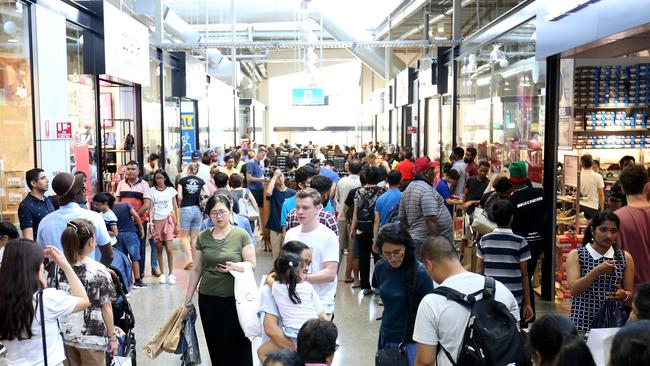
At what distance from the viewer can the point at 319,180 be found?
6871 mm

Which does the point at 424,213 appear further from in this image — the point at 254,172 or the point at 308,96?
the point at 308,96

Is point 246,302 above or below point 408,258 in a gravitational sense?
below

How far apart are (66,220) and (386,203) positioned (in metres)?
3.53

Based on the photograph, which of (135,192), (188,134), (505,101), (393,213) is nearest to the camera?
(393,213)

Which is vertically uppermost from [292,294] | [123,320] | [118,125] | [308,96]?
[308,96]

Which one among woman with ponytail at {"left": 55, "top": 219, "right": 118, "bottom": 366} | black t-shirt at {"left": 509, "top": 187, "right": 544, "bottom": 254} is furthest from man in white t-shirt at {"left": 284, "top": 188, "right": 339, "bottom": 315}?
black t-shirt at {"left": 509, "top": 187, "right": 544, "bottom": 254}

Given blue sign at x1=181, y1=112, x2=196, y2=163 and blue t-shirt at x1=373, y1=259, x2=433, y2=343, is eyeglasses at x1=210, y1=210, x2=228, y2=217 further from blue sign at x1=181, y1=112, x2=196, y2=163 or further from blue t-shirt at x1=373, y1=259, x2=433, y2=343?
blue sign at x1=181, y1=112, x2=196, y2=163

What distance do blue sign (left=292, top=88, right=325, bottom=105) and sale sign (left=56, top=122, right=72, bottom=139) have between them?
20929 mm

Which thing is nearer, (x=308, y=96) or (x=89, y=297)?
(x=89, y=297)

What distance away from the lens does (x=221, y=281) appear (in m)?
4.87

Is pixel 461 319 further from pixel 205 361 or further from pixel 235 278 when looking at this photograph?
pixel 205 361

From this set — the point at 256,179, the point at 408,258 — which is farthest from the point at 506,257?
the point at 256,179

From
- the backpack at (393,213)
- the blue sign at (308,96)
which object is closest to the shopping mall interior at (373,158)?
the backpack at (393,213)

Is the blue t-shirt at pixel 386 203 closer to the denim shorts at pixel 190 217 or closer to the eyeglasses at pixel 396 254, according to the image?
the denim shorts at pixel 190 217
